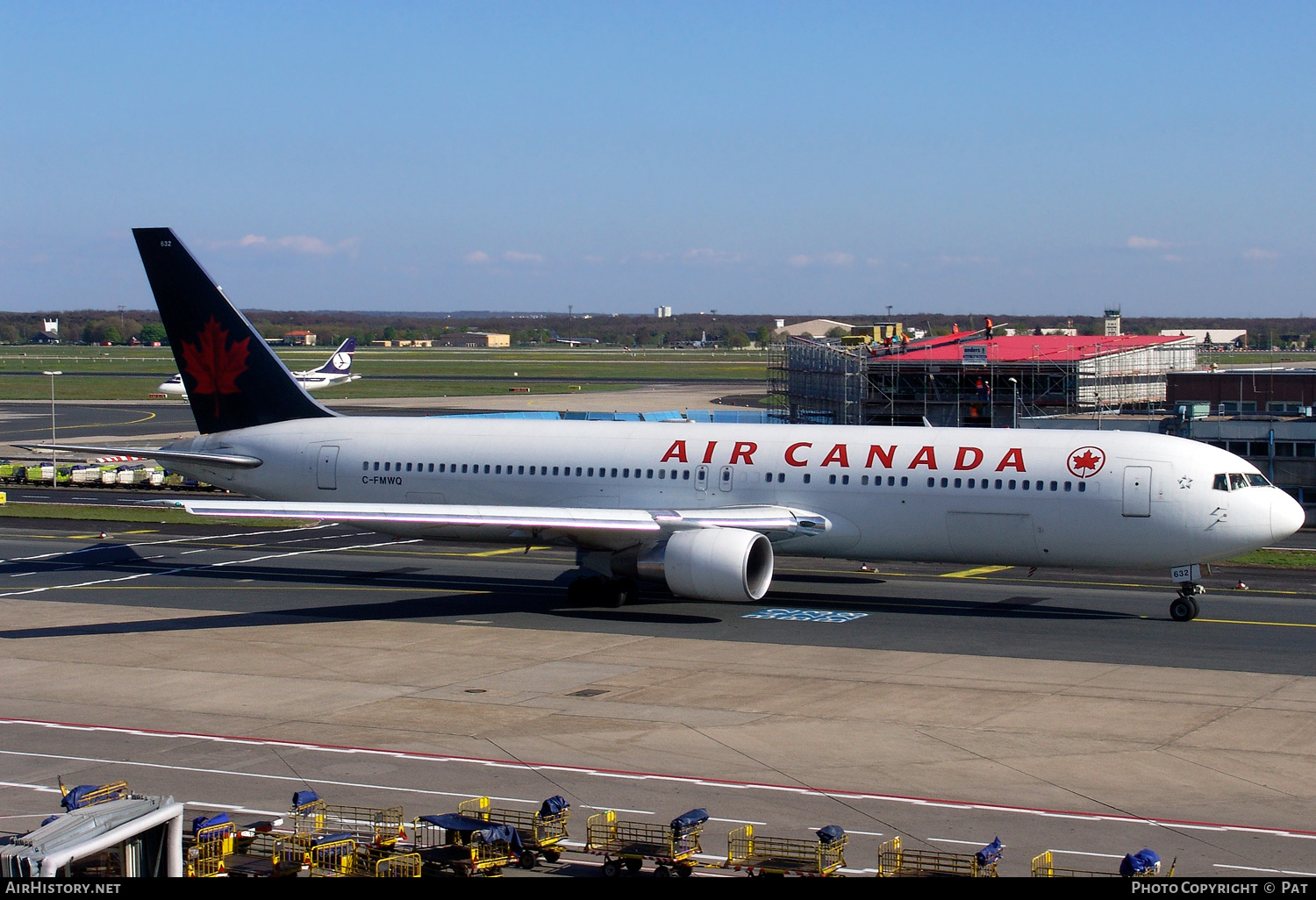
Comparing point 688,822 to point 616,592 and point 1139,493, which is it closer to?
point 616,592

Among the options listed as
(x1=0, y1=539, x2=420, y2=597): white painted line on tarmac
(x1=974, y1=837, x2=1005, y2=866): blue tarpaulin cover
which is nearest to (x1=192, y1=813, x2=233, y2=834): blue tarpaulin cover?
(x1=974, y1=837, x2=1005, y2=866): blue tarpaulin cover

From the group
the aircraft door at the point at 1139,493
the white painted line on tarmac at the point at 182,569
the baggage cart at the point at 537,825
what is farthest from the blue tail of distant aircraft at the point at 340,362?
the baggage cart at the point at 537,825

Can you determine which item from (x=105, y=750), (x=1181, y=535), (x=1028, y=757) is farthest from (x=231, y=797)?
(x=1181, y=535)

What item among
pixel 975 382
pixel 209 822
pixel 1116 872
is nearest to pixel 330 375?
pixel 975 382

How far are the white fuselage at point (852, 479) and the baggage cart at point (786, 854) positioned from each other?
18.9m

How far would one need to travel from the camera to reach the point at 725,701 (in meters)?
26.3

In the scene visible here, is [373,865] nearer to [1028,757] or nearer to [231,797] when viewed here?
[231,797]

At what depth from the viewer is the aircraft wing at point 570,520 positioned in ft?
112

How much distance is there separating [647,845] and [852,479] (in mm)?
20901

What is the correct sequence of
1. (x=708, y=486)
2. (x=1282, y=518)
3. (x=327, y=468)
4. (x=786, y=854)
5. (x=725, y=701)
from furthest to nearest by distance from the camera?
(x=327, y=468) < (x=708, y=486) < (x=1282, y=518) < (x=725, y=701) < (x=786, y=854)

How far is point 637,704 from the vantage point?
2605 centimetres

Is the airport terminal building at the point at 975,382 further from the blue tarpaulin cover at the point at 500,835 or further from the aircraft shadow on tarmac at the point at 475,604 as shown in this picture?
the blue tarpaulin cover at the point at 500,835

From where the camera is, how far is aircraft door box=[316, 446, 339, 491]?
41375 mm

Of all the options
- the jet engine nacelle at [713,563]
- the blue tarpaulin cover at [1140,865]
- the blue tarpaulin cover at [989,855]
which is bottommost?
the blue tarpaulin cover at [989,855]
